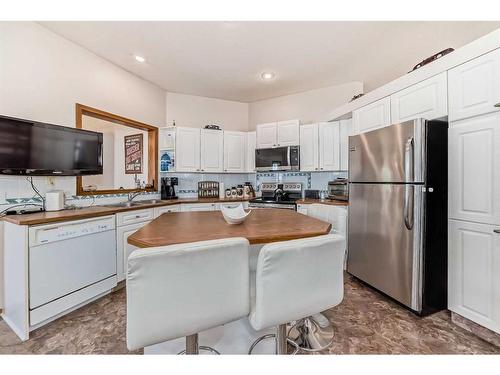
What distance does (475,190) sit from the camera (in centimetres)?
177

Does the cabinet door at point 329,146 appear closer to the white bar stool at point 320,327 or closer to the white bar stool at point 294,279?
the white bar stool at point 320,327

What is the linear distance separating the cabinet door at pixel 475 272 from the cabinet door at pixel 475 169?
0.34 ft

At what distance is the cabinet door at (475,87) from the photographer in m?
1.64

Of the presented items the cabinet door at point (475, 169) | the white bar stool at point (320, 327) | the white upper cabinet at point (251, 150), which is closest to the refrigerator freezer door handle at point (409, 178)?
the cabinet door at point (475, 169)

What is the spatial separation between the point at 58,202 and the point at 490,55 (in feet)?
12.3

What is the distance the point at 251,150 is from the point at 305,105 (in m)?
1.21

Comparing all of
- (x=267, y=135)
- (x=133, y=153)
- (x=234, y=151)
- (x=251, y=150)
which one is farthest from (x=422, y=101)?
(x=133, y=153)

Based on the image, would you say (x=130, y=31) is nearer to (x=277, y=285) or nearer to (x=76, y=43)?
(x=76, y=43)

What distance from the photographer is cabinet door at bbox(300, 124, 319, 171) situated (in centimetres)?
373

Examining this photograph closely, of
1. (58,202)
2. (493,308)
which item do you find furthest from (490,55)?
(58,202)

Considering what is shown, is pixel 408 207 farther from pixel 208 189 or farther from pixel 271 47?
pixel 208 189

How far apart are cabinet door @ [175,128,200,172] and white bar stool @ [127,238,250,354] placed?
313cm
